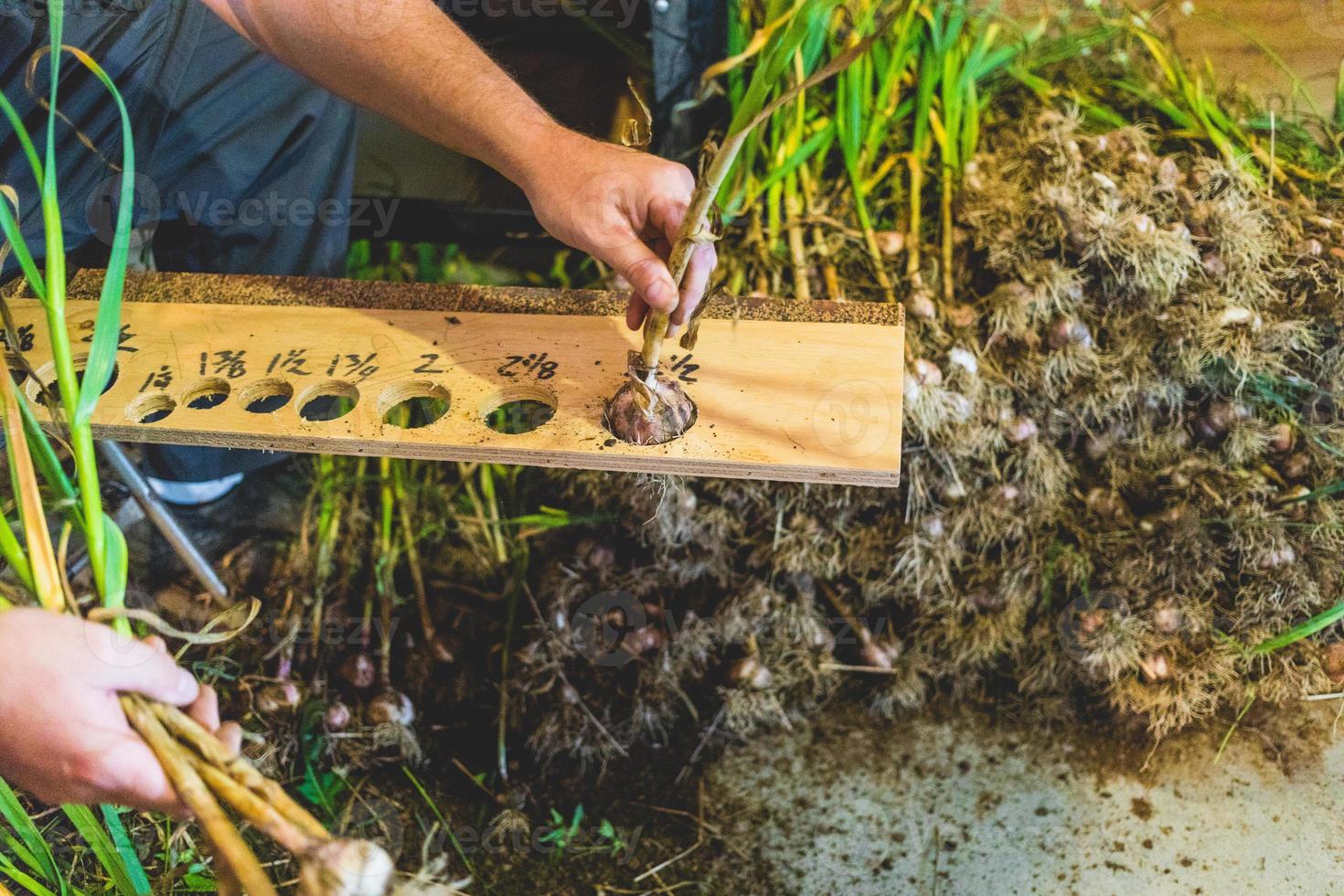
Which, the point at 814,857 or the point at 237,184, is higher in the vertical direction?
the point at 237,184

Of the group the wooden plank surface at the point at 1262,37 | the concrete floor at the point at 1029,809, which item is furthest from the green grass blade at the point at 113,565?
the wooden plank surface at the point at 1262,37

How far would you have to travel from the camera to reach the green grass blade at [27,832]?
1.06 m

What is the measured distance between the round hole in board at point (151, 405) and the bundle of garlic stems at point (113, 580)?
11cm

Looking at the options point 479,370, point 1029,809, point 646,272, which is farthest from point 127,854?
point 1029,809

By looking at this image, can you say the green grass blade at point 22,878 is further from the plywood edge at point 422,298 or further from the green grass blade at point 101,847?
the plywood edge at point 422,298

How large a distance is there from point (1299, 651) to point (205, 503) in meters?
1.99

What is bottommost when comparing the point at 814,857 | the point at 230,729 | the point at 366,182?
the point at 814,857

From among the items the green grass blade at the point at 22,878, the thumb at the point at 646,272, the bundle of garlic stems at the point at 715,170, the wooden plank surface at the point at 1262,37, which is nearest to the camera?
the bundle of garlic stems at the point at 715,170

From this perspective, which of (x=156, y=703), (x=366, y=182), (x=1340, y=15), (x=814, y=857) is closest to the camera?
(x=156, y=703)

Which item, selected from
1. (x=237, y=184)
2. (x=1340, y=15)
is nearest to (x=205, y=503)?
(x=237, y=184)

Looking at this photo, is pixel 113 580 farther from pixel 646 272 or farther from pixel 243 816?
pixel 646 272

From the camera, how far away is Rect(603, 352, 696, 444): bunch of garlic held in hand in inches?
42.6

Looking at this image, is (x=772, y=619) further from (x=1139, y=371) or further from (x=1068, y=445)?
(x=1139, y=371)

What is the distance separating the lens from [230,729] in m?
0.83
